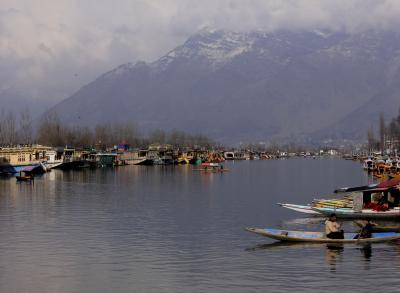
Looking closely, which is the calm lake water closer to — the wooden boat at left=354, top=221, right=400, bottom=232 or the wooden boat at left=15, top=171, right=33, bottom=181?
the wooden boat at left=354, top=221, right=400, bottom=232

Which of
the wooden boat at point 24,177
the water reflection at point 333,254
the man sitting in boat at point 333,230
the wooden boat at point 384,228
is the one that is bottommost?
the water reflection at point 333,254

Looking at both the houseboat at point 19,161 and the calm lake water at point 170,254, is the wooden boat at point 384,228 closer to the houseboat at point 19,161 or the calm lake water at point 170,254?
the calm lake water at point 170,254

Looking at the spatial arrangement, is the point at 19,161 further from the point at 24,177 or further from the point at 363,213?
the point at 363,213

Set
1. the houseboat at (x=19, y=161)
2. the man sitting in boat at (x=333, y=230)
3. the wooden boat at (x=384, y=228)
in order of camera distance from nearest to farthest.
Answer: the man sitting in boat at (x=333, y=230) < the wooden boat at (x=384, y=228) < the houseboat at (x=19, y=161)

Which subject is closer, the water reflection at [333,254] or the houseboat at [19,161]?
the water reflection at [333,254]

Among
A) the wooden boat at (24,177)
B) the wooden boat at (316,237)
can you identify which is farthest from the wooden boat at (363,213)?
the wooden boat at (24,177)

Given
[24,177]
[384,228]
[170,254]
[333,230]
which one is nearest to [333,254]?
[333,230]

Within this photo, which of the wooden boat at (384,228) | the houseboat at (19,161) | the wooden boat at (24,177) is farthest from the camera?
the houseboat at (19,161)

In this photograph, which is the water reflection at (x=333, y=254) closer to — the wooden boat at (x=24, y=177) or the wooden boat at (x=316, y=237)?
the wooden boat at (x=316, y=237)

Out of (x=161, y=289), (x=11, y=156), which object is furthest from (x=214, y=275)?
(x=11, y=156)

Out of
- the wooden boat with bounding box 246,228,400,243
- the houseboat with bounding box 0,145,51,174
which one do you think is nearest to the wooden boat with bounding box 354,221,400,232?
the wooden boat with bounding box 246,228,400,243

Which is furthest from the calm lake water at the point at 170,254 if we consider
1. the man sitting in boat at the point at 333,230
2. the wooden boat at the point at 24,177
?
the wooden boat at the point at 24,177

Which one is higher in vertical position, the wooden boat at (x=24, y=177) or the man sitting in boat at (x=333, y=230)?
the wooden boat at (x=24, y=177)

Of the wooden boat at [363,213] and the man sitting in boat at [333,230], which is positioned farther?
the wooden boat at [363,213]
